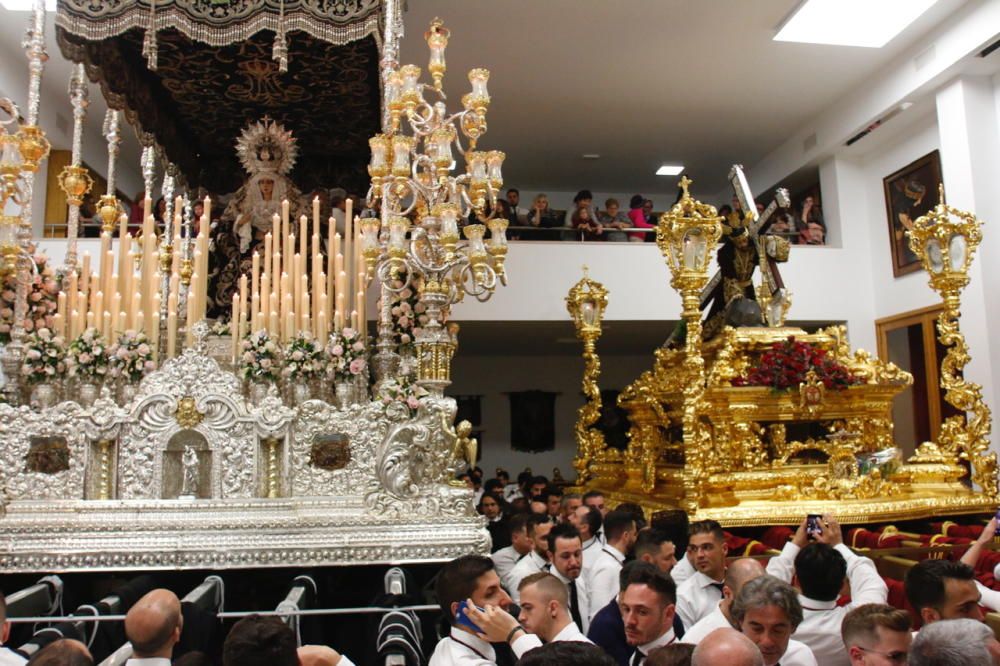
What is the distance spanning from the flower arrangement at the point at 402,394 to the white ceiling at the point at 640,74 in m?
6.09

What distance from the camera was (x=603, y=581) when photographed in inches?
174

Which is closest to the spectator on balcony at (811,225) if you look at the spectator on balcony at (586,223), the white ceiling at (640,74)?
the white ceiling at (640,74)

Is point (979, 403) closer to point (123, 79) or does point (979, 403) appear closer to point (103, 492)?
point (103, 492)

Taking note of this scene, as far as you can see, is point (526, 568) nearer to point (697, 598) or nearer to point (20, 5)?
point (697, 598)

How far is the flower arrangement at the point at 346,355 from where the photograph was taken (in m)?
6.08

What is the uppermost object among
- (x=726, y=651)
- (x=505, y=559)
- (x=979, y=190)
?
(x=979, y=190)

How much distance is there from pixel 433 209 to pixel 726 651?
4.17 meters

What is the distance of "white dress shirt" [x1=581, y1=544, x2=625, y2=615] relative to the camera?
173 inches

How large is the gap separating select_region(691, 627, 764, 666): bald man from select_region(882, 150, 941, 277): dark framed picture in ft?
36.9

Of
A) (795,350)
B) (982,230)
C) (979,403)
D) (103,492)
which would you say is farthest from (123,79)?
(982,230)

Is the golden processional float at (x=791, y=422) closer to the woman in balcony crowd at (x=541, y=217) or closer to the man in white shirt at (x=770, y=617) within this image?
the woman in balcony crowd at (x=541, y=217)

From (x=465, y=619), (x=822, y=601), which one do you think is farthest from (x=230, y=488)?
(x=822, y=601)

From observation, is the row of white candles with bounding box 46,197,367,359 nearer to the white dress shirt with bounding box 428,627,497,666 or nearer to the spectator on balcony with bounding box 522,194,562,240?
the white dress shirt with bounding box 428,627,497,666

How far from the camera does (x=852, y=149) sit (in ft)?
43.6
